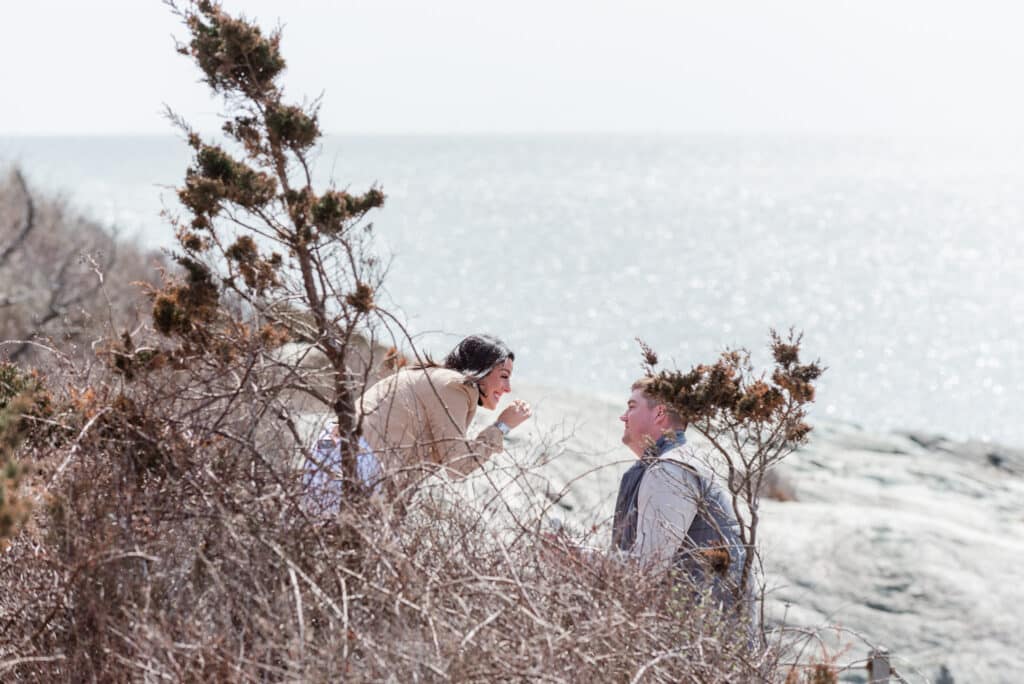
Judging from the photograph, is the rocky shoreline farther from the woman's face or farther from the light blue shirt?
the light blue shirt

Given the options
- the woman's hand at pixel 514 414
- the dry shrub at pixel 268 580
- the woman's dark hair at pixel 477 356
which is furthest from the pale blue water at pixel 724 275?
the dry shrub at pixel 268 580

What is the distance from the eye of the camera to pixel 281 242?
514 cm

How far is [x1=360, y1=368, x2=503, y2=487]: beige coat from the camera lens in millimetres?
4504

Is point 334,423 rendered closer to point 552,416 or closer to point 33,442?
point 33,442

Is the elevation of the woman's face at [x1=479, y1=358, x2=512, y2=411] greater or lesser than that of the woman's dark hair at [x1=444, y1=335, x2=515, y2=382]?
lesser

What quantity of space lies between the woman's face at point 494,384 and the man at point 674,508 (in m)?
0.58

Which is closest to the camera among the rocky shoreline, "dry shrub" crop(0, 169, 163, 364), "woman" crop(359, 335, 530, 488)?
"woman" crop(359, 335, 530, 488)

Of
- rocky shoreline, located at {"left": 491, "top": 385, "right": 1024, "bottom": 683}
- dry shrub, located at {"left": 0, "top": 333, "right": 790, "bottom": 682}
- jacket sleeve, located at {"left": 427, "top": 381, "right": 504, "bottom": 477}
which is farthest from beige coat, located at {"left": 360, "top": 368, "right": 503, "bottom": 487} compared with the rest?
rocky shoreline, located at {"left": 491, "top": 385, "right": 1024, "bottom": 683}

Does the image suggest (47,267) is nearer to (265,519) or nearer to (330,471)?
(330,471)

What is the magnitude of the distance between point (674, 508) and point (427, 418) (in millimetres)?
1068

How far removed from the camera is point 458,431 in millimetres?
4848

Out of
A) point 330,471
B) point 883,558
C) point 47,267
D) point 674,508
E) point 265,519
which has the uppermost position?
point 330,471

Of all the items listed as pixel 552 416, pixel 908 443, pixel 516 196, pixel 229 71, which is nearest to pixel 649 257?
pixel 516 196

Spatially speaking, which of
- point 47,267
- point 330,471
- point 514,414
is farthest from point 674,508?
point 47,267
